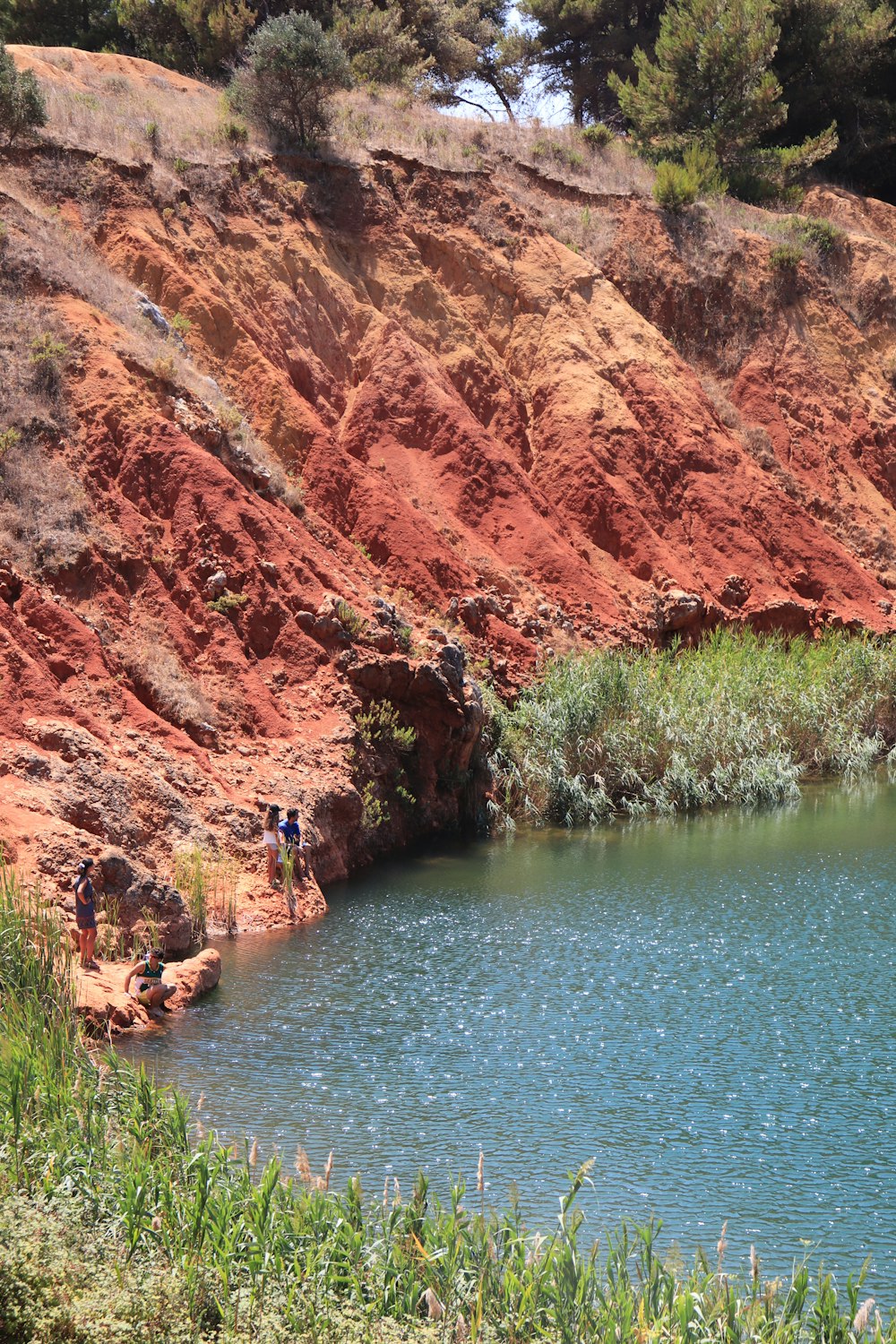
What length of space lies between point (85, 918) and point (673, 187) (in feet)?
85.2

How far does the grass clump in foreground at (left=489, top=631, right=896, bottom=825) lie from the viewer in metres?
20.5

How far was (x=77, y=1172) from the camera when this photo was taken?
24.0 ft

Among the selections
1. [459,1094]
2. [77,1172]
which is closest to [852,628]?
[459,1094]

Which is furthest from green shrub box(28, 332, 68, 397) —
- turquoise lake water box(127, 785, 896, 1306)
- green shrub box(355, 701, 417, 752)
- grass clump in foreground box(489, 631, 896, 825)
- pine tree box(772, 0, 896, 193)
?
pine tree box(772, 0, 896, 193)

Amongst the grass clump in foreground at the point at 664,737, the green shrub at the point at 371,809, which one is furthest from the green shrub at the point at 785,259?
the green shrub at the point at 371,809

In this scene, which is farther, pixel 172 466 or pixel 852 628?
pixel 852 628

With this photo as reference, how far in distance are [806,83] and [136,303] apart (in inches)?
967

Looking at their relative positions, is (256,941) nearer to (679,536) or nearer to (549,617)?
(549,617)

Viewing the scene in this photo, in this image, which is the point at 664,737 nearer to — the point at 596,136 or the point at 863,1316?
the point at 863,1316

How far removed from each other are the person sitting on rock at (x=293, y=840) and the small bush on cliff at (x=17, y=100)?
14.2m

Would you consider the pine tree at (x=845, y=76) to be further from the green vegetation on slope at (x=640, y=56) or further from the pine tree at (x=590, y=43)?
the pine tree at (x=590, y=43)

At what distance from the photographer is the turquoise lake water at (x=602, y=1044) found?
825 cm

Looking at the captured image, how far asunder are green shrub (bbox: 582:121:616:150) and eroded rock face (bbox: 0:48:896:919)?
2.83m

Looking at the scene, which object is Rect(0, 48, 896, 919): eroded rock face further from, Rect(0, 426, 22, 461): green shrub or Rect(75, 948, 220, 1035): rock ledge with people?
Rect(75, 948, 220, 1035): rock ledge with people
